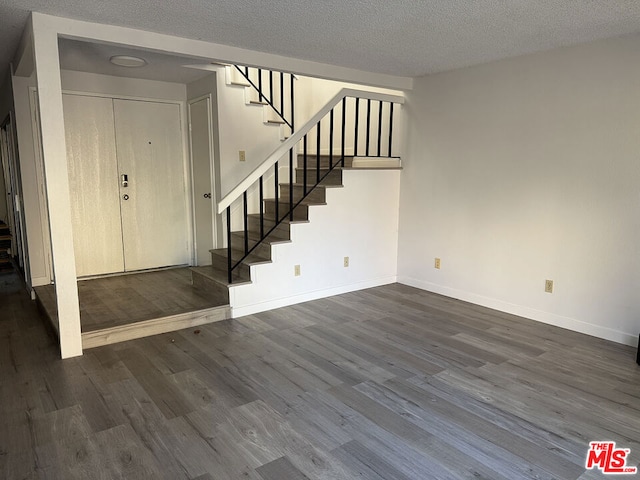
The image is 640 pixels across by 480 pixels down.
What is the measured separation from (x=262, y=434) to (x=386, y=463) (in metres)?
0.63

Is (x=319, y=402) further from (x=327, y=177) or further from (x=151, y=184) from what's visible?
(x=151, y=184)

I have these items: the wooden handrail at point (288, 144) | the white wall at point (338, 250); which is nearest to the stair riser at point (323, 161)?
the white wall at point (338, 250)

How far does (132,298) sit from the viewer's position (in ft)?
13.4

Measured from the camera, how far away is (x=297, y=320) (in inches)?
150

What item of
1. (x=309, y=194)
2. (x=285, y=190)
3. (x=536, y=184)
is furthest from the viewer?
(x=285, y=190)

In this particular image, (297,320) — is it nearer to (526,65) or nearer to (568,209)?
(568,209)

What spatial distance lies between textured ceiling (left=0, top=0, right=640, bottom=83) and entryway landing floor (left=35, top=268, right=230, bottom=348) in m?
2.14

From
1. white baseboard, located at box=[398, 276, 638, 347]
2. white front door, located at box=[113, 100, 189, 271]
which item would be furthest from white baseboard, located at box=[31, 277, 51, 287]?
white baseboard, located at box=[398, 276, 638, 347]

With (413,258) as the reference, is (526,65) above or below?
above

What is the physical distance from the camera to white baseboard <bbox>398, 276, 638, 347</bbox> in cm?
334

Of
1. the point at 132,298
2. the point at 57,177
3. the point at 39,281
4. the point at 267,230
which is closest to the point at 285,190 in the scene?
the point at 267,230

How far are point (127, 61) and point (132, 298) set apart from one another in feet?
7.18

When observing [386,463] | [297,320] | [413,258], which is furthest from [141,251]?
[386,463]

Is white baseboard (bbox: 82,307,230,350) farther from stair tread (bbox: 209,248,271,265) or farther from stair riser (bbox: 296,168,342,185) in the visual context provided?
stair riser (bbox: 296,168,342,185)
